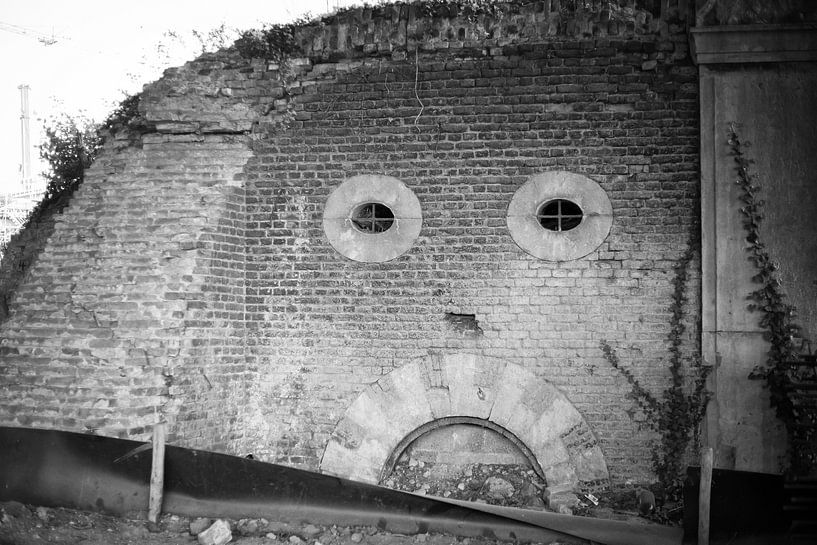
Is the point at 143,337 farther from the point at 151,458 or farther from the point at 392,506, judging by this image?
the point at 392,506

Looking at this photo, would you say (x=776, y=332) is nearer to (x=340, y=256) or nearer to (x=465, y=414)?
A: (x=465, y=414)

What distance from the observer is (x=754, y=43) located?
20.7 feet

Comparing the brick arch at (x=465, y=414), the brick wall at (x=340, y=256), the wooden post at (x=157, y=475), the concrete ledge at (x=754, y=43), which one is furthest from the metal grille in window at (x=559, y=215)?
the wooden post at (x=157, y=475)

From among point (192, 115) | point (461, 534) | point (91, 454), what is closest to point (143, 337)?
point (91, 454)

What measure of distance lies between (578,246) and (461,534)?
9.04 ft

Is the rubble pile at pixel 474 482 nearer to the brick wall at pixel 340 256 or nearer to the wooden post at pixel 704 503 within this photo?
the brick wall at pixel 340 256

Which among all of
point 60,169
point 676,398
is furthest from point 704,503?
point 60,169

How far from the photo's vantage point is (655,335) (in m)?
6.36

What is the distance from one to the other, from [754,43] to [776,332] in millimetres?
2536

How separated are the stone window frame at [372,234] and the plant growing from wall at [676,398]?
6.76 feet

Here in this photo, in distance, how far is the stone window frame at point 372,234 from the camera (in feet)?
22.0

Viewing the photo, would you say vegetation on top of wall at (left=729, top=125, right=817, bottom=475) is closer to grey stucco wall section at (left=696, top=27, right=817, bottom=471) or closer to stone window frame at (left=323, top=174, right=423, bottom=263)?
grey stucco wall section at (left=696, top=27, right=817, bottom=471)

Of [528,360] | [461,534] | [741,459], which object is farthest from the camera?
[528,360]

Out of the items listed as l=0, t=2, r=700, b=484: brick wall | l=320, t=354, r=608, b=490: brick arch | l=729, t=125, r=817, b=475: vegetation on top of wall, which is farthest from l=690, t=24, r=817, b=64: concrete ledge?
l=320, t=354, r=608, b=490: brick arch
